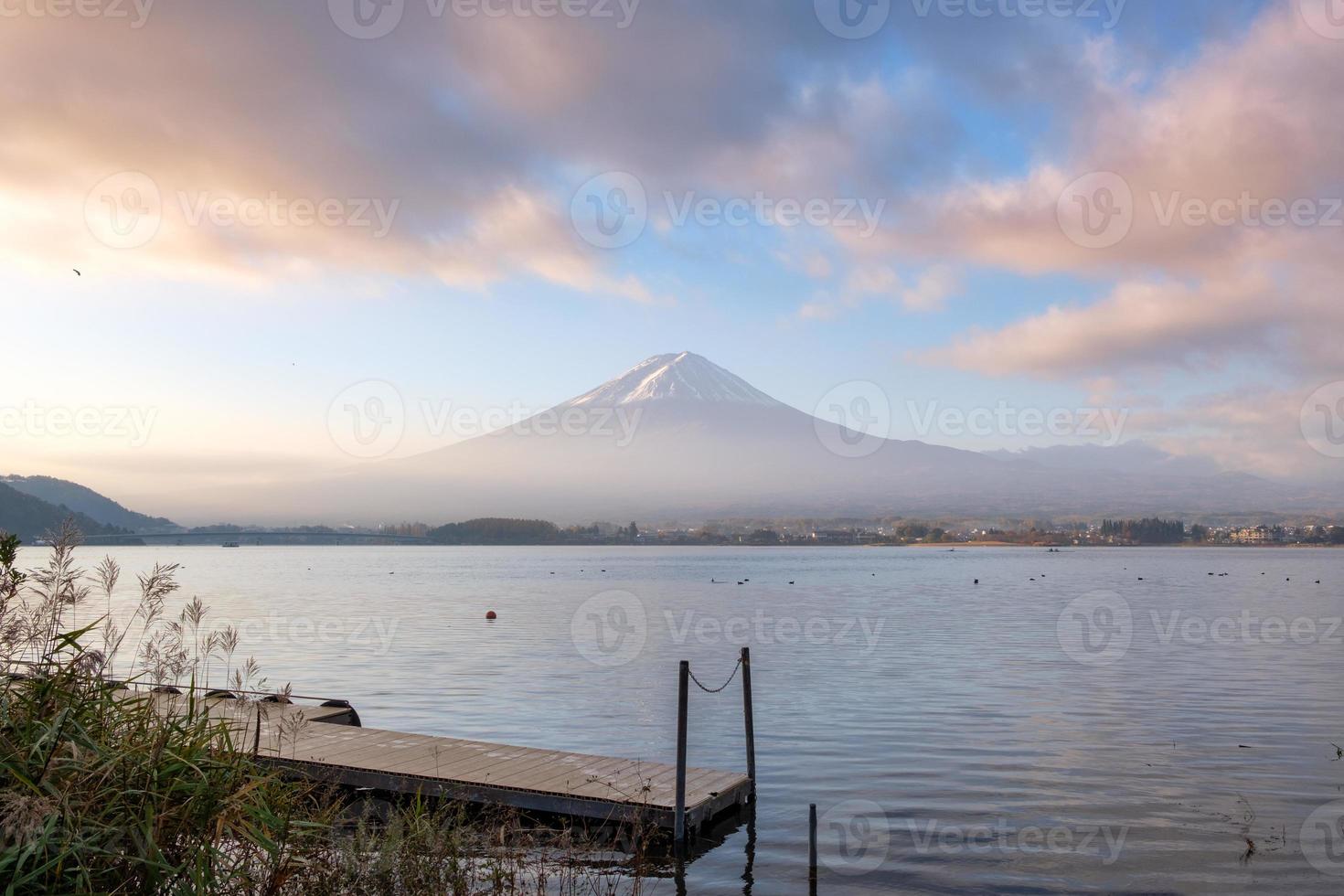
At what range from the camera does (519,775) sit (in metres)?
14.6

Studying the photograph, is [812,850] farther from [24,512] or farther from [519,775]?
[24,512]

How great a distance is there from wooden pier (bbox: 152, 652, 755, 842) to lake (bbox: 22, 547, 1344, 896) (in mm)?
892

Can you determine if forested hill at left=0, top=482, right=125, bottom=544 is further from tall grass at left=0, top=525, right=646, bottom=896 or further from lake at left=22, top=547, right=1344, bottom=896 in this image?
tall grass at left=0, top=525, right=646, bottom=896

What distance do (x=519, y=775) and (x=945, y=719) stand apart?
1457 centimetres

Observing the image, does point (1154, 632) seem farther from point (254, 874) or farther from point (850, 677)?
point (254, 874)

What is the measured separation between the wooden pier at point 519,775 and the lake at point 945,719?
35.1 inches

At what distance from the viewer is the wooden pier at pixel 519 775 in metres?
13.6

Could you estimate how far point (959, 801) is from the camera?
56.1 ft

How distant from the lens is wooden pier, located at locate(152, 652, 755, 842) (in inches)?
535

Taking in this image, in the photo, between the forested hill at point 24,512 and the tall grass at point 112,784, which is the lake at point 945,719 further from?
the forested hill at point 24,512

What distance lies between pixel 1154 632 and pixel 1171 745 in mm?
31054

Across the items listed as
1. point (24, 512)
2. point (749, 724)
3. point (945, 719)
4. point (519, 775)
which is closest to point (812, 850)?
point (749, 724)

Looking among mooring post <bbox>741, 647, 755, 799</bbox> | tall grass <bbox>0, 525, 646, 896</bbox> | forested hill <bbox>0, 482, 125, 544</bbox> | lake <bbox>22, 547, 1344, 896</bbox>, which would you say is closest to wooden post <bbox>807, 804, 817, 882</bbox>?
lake <bbox>22, 547, 1344, 896</bbox>

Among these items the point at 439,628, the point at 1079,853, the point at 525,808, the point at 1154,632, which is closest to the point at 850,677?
the point at 1079,853
